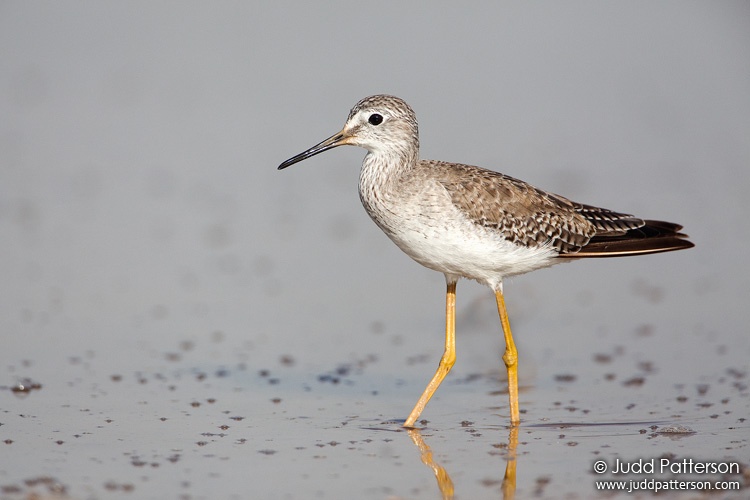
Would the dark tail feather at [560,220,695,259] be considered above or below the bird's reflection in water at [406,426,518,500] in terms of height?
above

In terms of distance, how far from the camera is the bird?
8.98 m

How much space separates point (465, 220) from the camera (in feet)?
29.6

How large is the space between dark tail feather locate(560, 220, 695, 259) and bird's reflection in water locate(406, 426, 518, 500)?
5.75ft

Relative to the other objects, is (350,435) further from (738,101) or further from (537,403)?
(738,101)

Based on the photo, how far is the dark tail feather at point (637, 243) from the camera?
955 cm

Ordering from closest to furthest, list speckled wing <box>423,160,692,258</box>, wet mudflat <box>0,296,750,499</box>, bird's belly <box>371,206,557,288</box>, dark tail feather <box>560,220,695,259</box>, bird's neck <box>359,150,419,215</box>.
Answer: wet mudflat <box>0,296,750,499</box>, bird's belly <box>371,206,557,288</box>, bird's neck <box>359,150,419,215</box>, speckled wing <box>423,160,692,258</box>, dark tail feather <box>560,220,695,259</box>

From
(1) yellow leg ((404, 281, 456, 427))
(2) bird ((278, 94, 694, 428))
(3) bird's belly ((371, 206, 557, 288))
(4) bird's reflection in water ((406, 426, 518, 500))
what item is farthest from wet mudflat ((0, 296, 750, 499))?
(3) bird's belly ((371, 206, 557, 288))

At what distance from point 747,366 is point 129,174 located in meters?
9.16

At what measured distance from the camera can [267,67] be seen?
65.2 ft

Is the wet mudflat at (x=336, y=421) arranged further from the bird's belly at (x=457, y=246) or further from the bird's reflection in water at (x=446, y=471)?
the bird's belly at (x=457, y=246)

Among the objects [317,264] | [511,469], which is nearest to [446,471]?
[511,469]

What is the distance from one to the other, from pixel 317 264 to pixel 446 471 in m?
5.91

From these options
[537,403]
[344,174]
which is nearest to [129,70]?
[344,174]

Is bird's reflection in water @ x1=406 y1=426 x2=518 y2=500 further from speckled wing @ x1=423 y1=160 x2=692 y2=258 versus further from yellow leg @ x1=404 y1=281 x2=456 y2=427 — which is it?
speckled wing @ x1=423 y1=160 x2=692 y2=258
